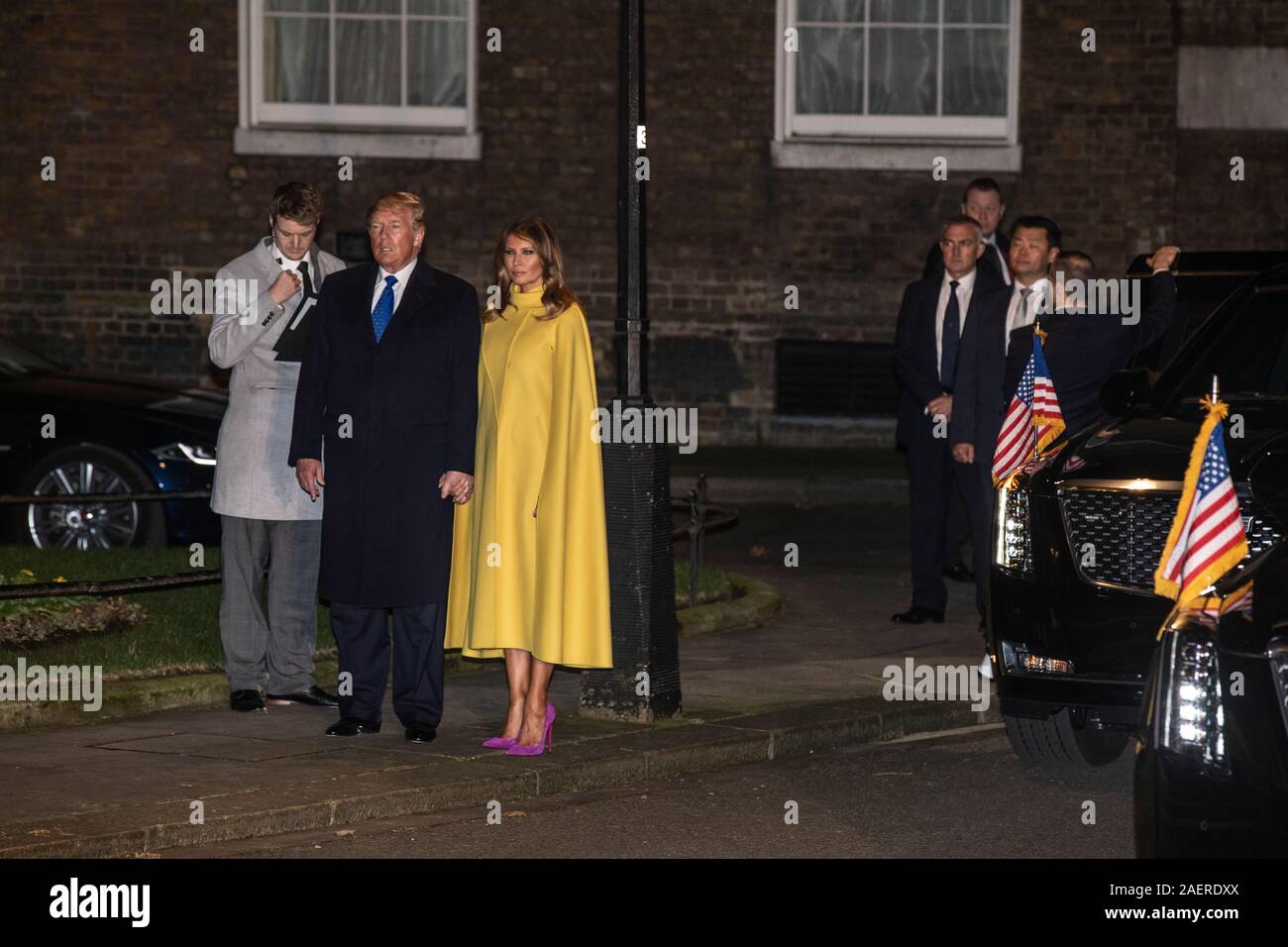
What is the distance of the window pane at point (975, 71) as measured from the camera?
64.7ft

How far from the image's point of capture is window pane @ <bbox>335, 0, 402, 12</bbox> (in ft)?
65.7

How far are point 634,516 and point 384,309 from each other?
49.2 inches

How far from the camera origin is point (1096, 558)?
7172 millimetres

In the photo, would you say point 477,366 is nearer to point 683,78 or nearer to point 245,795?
point 245,795

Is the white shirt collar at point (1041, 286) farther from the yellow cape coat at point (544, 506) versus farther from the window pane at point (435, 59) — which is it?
the window pane at point (435, 59)

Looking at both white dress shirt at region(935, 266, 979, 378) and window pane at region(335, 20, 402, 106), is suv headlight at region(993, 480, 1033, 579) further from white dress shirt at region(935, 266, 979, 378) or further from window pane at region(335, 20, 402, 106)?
window pane at region(335, 20, 402, 106)

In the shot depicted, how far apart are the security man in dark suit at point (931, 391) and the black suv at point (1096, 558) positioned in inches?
125

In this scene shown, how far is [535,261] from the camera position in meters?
7.86

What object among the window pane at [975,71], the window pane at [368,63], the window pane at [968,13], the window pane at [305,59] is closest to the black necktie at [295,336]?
the window pane at [368,63]

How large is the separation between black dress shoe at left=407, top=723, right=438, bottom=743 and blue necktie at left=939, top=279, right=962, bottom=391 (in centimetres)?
414

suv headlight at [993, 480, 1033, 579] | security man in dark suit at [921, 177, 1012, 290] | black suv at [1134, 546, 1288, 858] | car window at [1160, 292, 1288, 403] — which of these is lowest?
black suv at [1134, 546, 1288, 858]

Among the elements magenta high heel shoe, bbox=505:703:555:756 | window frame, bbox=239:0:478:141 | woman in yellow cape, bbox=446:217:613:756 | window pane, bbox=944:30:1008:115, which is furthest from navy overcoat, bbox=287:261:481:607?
window pane, bbox=944:30:1008:115

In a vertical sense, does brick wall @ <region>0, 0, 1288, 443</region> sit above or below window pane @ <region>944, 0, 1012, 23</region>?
below

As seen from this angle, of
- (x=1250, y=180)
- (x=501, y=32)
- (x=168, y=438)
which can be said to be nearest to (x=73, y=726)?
(x=168, y=438)
